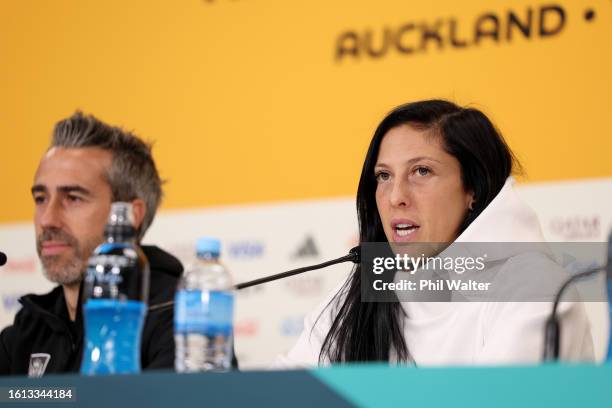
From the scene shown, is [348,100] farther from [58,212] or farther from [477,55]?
[58,212]

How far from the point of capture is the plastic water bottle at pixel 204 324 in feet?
5.14

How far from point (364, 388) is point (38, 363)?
6.15 feet

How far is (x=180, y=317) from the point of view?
5.16 ft

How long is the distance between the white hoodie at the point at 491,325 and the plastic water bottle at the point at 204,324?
21.9 inches

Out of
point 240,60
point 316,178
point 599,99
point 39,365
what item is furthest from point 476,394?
point 240,60

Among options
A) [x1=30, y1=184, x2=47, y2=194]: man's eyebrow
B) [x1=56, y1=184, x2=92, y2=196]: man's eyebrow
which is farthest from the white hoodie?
[x1=30, y1=184, x2=47, y2=194]: man's eyebrow

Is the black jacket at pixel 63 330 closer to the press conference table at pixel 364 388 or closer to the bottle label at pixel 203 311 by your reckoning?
the bottle label at pixel 203 311

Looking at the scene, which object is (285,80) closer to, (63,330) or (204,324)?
(63,330)

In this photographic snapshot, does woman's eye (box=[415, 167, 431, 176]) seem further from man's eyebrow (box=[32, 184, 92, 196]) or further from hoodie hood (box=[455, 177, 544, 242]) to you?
man's eyebrow (box=[32, 184, 92, 196])

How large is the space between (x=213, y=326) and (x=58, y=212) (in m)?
1.45

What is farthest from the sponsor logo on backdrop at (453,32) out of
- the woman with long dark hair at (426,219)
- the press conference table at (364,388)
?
the press conference table at (364,388)

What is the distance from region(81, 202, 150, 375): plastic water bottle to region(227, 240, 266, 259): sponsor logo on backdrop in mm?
1747

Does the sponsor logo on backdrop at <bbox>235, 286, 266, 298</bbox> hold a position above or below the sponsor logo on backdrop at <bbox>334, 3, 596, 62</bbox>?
below

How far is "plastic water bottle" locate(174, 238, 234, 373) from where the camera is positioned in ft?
5.14
